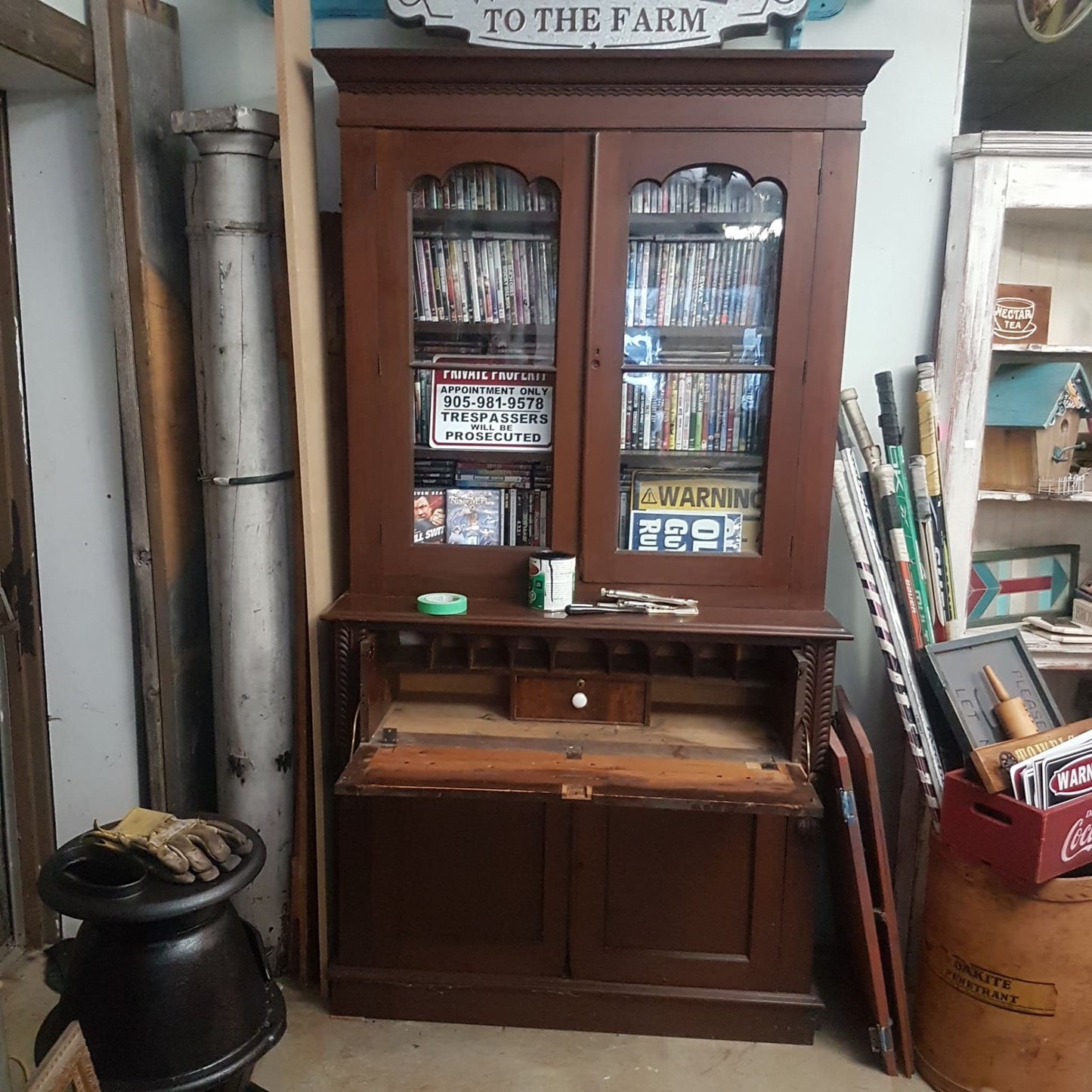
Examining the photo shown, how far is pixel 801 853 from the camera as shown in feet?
6.09

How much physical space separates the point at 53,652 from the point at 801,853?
1.77 metres

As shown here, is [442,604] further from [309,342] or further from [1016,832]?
[1016,832]

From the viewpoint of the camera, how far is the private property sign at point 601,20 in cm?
178

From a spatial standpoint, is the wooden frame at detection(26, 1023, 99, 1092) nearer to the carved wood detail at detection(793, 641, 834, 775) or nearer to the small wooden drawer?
the small wooden drawer

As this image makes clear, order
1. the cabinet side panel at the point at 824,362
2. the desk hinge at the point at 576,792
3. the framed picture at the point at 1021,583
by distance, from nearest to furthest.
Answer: the desk hinge at the point at 576,792, the cabinet side panel at the point at 824,362, the framed picture at the point at 1021,583

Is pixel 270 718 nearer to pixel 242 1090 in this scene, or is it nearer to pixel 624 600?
pixel 242 1090

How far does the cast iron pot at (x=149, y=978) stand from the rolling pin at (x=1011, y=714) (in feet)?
4.76

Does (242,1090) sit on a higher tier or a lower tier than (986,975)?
lower

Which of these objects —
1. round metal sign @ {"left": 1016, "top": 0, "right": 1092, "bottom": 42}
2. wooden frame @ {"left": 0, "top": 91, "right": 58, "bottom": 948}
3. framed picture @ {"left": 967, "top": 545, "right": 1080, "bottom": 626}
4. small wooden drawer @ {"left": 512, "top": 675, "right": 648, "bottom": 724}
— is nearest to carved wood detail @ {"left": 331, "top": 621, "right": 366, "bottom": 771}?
small wooden drawer @ {"left": 512, "top": 675, "right": 648, "bottom": 724}

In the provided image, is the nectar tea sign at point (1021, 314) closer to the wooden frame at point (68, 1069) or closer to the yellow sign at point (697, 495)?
the yellow sign at point (697, 495)

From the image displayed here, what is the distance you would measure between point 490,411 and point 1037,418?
1.23 metres

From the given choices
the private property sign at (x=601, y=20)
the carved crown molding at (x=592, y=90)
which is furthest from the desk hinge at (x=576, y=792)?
the private property sign at (x=601, y=20)

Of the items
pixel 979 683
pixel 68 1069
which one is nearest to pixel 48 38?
pixel 68 1069

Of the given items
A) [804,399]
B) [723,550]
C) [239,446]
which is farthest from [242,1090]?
[804,399]
